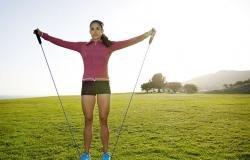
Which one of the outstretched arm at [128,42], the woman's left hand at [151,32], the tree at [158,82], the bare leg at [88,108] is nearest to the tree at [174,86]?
the tree at [158,82]

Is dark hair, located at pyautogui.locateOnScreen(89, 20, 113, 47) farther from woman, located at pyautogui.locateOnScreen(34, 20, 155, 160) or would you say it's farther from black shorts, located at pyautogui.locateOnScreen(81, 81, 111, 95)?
black shorts, located at pyautogui.locateOnScreen(81, 81, 111, 95)

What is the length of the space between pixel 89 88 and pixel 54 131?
9325 mm

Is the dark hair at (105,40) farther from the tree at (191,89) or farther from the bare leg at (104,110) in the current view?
the tree at (191,89)

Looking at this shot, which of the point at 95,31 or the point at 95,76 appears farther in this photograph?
the point at 95,31

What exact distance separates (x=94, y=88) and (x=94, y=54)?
0.86 meters

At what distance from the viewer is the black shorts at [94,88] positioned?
24.3 ft

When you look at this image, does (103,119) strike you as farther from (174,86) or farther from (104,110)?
(174,86)

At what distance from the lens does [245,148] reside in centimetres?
1166

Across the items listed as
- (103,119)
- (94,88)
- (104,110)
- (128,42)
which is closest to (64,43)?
(94,88)

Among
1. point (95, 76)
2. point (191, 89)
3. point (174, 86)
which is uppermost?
point (174, 86)

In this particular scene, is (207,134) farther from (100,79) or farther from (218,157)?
(100,79)

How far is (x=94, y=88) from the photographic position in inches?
Result: 291

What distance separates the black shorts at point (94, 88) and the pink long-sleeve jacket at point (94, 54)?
125 millimetres

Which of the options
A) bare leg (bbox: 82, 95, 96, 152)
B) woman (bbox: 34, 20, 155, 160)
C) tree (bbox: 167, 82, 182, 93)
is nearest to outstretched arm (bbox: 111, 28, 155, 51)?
woman (bbox: 34, 20, 155, 160)
